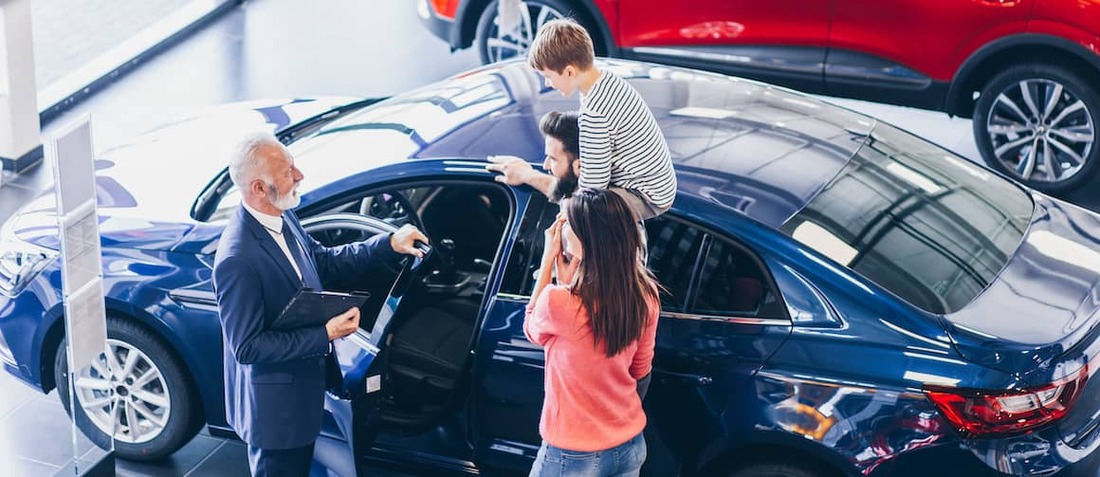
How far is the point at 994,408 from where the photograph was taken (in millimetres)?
4156

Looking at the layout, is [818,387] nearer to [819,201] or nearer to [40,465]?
[819,201]

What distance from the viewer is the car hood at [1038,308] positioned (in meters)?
4.19

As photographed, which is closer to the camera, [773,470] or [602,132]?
[773,470]

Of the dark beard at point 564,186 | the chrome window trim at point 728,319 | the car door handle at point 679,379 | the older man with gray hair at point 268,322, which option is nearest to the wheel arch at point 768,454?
the car door handle at point 679,379

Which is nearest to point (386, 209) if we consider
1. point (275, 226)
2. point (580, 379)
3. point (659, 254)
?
point (275, 226)

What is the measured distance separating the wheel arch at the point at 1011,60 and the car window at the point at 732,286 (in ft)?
12.5

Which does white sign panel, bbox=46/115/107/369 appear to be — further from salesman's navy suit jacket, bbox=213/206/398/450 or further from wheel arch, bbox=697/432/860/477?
wheel arch, bbox=697/432/860/477

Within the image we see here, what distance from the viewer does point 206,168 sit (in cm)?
554

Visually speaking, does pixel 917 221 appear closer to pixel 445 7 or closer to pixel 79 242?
pixel 79 242

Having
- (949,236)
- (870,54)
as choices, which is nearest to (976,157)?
(870,54)

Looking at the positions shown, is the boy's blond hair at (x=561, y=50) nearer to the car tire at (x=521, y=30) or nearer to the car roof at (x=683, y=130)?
the car roof at (x=683, y=130)

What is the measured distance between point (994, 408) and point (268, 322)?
2.18 meters

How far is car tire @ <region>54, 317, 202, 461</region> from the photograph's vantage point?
513cm

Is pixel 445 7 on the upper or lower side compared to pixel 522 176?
upper
